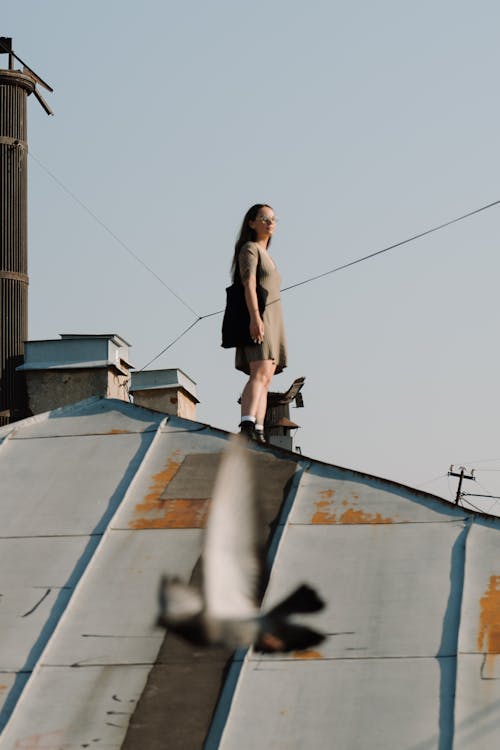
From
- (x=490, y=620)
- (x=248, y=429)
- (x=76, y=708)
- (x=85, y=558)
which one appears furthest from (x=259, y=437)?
(x=76, y=708)

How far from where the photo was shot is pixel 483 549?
7.54m

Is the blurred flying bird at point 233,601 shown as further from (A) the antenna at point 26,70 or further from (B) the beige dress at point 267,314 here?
(A) the antenna at point 26,70

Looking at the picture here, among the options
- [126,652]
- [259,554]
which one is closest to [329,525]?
[259,554]

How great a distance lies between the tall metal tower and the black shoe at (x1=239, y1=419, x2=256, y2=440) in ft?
29.4

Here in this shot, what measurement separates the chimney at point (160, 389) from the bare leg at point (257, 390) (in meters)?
6.17

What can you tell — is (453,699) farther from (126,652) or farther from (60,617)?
(60,617)

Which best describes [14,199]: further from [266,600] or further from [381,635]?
[381,635]

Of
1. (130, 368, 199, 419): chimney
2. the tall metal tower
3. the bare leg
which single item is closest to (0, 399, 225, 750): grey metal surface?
the bare leg

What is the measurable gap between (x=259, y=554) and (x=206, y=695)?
4.41 feet

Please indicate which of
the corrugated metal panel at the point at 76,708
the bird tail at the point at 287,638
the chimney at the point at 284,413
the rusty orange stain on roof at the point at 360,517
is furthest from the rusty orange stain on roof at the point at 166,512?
the chimney at the point at 284,413

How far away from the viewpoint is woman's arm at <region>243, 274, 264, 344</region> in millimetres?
9312

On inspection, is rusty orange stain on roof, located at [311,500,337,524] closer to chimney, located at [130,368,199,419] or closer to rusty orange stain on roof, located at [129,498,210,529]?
rusty orange stain on roof, located at [129,498,210,529]

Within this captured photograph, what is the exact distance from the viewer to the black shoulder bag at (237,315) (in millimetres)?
9438

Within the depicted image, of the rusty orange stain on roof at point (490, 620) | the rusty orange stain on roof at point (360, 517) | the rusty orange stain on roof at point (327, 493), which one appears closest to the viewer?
the rusty orange stain on roof at point (490, 620)
